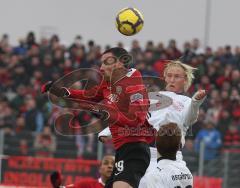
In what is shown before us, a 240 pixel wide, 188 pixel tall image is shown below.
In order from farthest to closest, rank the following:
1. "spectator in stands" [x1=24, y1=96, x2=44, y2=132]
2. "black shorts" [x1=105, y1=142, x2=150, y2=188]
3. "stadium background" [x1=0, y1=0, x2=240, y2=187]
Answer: "spectator in stands" [x1=24, y1=96, x2=44, y2=132], "stadium background" [x1=0, y1=0, x2=240, y2=187], "black shorts" [x1=105, y1=142, x2=150, y2=188]

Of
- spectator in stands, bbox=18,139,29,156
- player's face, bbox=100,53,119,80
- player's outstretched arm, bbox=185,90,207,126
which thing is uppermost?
player's face, bbox=100,53,119,80

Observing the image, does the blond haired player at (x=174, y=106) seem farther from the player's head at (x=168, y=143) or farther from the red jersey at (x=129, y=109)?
the player's head at (x=168, y=143)

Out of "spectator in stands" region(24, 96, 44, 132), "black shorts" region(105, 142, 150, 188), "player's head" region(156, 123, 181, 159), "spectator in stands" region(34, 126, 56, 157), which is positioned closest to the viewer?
"player's head" region(156, 123, 181, 159)

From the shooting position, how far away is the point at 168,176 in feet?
24.0

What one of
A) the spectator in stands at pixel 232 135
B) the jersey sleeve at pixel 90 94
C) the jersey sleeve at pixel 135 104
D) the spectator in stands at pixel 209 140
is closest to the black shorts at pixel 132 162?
the jersey sleeve at pixel 135 104

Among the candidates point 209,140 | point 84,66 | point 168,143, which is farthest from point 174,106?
point 84,66

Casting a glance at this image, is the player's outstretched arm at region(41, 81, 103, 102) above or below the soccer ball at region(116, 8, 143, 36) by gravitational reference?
below

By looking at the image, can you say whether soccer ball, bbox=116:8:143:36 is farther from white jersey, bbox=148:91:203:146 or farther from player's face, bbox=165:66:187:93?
white jersey, bbox=148:91:203:146

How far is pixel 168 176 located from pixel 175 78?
94.6 inches

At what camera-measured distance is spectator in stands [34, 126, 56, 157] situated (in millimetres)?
17969

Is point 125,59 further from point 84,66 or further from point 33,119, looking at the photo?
point 84,66

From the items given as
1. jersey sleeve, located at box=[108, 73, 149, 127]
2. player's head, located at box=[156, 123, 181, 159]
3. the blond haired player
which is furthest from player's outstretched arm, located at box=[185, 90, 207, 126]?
player's head, located at box=[156, 123, 181, 159]

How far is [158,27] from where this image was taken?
24.5 meters

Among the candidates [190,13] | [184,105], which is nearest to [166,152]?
[184,105]
